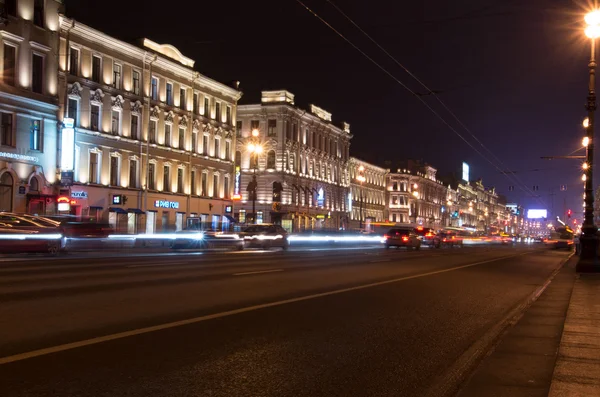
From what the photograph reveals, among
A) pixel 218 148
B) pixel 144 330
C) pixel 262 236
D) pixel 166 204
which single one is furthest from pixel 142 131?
pixel 144 330

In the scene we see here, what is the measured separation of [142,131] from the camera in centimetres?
5147

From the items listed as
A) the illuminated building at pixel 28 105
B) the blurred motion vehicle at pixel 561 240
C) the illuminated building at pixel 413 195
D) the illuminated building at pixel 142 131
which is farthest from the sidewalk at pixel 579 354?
the illuminated building at pixel 413 195

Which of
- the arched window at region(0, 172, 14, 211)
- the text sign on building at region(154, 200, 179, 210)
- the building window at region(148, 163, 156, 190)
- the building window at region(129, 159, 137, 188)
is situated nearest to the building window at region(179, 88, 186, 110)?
the building window at region(148, 163, 156, 190)

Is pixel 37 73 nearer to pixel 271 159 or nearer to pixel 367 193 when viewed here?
pixel 271 159

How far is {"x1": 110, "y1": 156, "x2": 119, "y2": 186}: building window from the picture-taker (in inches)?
1905

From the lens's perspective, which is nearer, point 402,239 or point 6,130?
point 6,130

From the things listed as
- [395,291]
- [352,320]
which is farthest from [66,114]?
[352,320]

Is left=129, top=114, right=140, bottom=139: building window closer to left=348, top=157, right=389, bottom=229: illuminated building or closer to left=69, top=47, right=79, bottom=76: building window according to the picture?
left=69, top=47, right=79, bottom=76: building window

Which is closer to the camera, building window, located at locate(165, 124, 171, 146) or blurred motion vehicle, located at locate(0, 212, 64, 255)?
blurred motion vehicle, located at locate(0, 212, 64, 255)

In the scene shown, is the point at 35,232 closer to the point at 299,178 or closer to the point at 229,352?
the point at 229,352

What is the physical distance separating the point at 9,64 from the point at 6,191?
26.1 feet

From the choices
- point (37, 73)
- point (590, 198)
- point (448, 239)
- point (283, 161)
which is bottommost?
point (448, 239)

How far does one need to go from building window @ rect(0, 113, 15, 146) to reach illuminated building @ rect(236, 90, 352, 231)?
37.4m

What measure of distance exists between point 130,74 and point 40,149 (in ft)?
38.5
